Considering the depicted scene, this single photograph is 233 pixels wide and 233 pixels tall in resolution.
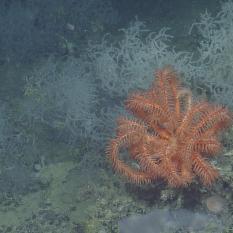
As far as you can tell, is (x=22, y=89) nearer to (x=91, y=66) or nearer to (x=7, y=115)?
(x=7, y=115)

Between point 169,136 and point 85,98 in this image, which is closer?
point 169,136

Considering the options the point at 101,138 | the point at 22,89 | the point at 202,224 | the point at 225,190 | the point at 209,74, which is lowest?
the point at 202,224

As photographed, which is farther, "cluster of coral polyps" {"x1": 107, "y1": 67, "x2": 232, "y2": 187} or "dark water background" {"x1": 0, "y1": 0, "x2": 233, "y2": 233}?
"dark water background" {"x1": 0, "y1": 0, "x2": 233, "y2": 233}

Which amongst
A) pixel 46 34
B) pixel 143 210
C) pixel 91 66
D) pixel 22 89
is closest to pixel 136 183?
pixel 143 210

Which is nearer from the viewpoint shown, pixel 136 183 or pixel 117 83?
pixel 136 183

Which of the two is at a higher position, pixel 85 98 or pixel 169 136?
pixel 85 98

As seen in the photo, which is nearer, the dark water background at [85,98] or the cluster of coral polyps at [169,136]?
the cluster of coral polyps at [169,136]

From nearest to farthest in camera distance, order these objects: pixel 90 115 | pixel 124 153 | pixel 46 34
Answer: pixel 124 153 < pixel 90 115 < pixel 46 34

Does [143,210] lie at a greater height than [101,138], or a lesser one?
lesser
